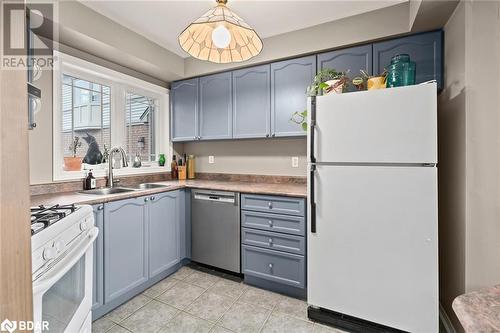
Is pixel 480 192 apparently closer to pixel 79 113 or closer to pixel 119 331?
pixel 119 331

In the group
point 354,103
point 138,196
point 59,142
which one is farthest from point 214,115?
point 354,103

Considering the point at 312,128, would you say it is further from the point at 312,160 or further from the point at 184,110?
the point at 184,110

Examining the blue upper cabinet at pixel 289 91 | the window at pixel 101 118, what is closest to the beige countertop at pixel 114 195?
the window at pixel 101 118

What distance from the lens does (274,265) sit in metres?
2.11

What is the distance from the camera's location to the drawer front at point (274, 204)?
6.57ft

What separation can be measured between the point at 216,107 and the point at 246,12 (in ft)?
3.48

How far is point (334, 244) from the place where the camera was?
1.67m

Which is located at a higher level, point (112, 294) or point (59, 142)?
point (59, 142)

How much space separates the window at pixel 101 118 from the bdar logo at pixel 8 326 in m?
2.06

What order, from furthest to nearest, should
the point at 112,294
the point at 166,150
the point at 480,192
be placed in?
the point at 166,150 → the point at 112,294 → the point at 480,192

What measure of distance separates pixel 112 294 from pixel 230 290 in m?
0.95

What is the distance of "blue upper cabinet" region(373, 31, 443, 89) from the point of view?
1837mm

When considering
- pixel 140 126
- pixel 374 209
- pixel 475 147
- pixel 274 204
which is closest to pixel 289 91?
pixel 274 204

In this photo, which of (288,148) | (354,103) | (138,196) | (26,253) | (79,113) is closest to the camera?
(26,253)
